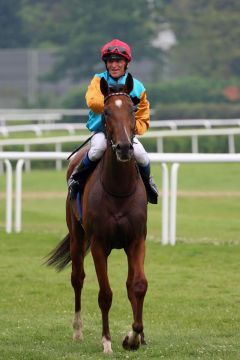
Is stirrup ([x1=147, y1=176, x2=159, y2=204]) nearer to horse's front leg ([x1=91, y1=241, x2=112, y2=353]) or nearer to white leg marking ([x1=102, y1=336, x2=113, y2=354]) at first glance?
horse's front leg ([x1=91, y1=241, x2=112, y2=353])

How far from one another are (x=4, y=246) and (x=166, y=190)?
181 cm

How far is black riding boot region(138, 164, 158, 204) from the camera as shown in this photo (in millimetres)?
7505

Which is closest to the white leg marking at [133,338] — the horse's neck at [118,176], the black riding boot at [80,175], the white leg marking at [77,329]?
the white leg marking at [77,329]

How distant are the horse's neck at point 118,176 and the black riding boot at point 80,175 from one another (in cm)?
35

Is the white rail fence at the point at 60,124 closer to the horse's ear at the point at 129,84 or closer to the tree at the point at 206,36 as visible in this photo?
the tree at the point at 206,36

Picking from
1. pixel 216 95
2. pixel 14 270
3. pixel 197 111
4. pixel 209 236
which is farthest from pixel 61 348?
pixel 216 95

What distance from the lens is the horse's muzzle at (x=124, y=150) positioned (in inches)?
264

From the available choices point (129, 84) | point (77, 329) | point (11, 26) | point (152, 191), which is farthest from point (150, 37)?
point (129, 84)

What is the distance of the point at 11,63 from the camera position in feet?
176

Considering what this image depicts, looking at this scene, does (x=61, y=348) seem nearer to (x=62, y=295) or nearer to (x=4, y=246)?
(x=62, y=295)

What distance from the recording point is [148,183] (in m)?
7.63

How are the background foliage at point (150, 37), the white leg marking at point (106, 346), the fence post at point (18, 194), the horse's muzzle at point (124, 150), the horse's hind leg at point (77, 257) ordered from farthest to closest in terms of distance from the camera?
the background foliage at point (150, 37)
the fence post at point (18, 194)
the horse's hind leg at point (77, 257)
the white leg marking at point (106, 346)
the horse's muzzle at point (124, 150)

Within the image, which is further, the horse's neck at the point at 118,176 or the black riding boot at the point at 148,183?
the black riding boot at the point at 148,183

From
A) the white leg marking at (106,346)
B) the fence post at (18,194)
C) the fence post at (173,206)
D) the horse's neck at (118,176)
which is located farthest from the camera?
the fence post at (18,194)
